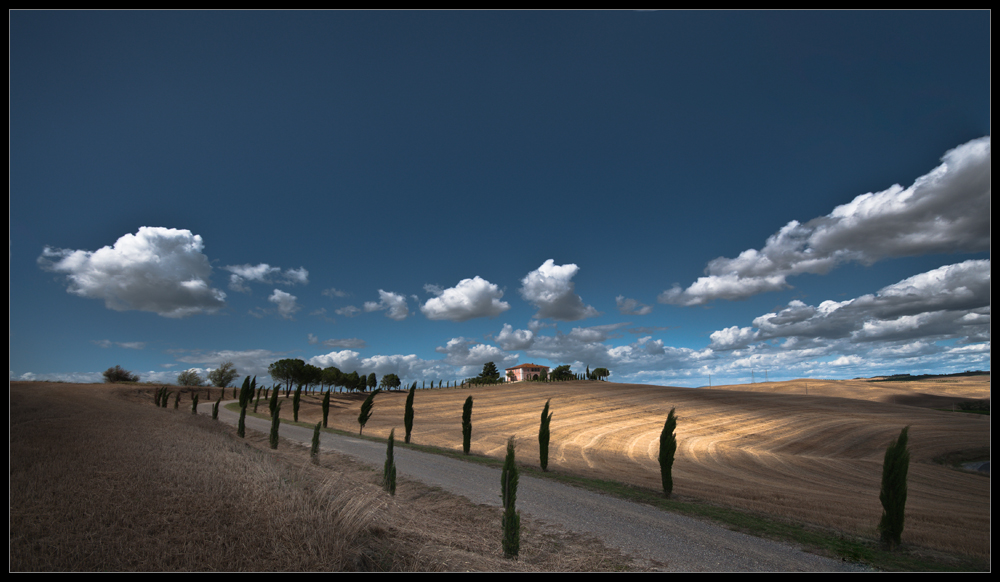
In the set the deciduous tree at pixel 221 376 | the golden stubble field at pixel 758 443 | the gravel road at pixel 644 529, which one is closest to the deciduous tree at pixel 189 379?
the deciduous tree at pixel 221 376

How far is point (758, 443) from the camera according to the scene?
37375mm

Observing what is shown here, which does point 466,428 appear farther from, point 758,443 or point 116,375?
point 116,375

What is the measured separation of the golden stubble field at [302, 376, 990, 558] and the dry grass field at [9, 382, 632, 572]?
410 inches

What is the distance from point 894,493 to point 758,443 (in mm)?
32612

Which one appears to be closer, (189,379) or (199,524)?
(199,524)

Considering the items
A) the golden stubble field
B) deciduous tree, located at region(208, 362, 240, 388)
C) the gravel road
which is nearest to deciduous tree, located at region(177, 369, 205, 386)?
deciduous tree, located at region(208, 362, 240, 388)

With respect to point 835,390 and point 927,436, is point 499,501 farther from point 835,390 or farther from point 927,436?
point 835,390

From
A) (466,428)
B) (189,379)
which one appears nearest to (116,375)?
(189,379)

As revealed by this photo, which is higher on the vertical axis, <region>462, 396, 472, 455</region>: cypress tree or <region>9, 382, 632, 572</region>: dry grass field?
<region>9, 382, 632, 572</region>: dry grass field

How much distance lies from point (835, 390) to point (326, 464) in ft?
323

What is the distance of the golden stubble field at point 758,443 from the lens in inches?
556

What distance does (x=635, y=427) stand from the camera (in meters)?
42.2

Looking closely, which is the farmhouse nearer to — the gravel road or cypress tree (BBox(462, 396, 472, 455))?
cypress tree (BBox(462, 396, 472, 455))

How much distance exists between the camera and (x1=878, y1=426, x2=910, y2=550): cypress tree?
9.30m
